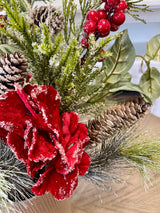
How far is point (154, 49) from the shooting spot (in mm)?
301

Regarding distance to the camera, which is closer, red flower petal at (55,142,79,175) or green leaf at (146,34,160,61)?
red flower petal at (55,142,79,175)

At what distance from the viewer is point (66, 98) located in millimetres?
228

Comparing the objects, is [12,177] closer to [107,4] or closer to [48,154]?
[48,154]

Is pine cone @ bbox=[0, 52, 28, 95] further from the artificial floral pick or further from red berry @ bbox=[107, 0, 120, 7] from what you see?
red berry @ bbox=[107, 0, 120, 7]

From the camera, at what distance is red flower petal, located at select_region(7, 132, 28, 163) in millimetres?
195

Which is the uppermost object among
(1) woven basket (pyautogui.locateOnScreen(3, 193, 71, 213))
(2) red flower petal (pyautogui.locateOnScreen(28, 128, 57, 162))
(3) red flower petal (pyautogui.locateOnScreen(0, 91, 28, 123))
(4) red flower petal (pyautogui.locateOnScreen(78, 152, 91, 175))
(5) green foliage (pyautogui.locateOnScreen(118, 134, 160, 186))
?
(3) red flower petal (pyautogui.locateOnScreen(0, 91, 28, 123))

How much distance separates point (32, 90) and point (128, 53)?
0.48 ft

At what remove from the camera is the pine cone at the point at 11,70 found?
0.20 metres

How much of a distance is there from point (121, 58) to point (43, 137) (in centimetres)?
15

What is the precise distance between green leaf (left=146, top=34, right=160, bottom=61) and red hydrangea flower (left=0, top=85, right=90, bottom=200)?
153 mm

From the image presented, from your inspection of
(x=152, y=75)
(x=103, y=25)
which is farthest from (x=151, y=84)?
(x=103, y=25)

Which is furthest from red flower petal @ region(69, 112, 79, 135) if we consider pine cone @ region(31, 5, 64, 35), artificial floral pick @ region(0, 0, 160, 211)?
pine cone @ region(31, 5, 64, 35)

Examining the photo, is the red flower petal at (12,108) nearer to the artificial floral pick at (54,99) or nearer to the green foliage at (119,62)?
the artificial floral pick at (54,99)

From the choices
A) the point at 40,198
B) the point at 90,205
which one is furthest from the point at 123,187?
the point at 40,198
